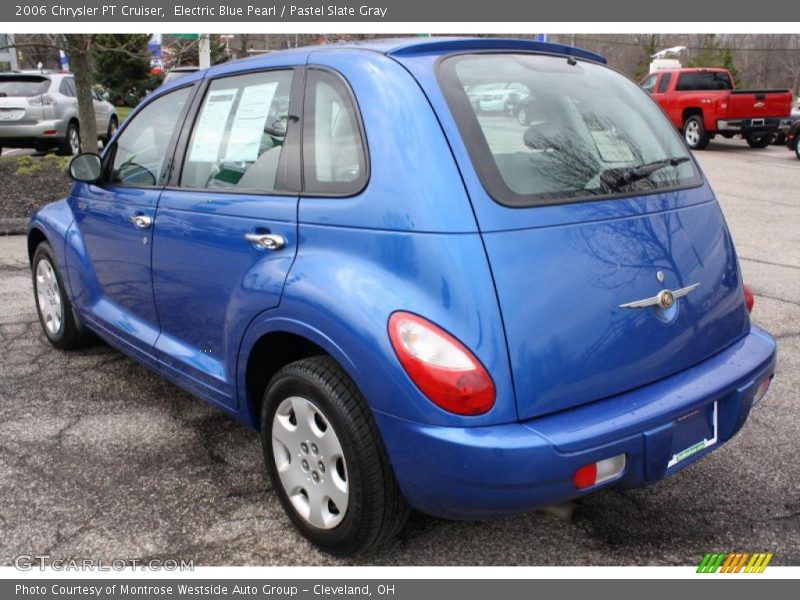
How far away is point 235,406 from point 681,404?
1.68 m

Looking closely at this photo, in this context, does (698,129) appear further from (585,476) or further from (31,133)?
(585,476)

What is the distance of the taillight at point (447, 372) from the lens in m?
2.13

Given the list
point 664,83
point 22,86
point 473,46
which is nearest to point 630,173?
point 473,46

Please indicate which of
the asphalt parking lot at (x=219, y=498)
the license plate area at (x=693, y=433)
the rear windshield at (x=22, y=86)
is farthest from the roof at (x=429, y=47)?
the rear windshield at (x=22, y=86)

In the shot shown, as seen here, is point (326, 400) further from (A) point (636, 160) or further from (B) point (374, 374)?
(A) point (636, 160)

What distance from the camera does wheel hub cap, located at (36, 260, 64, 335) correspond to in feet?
15.2

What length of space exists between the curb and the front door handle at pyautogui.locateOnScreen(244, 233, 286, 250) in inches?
271

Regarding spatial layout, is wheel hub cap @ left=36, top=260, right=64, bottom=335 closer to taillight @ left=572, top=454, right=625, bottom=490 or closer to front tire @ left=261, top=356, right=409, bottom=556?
front tire @ left=261, top=356, right=409, bottom=556

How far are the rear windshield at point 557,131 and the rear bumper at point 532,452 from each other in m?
0.69

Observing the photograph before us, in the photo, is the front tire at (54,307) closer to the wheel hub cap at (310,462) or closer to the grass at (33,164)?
the wheel hub cap at (310,462)

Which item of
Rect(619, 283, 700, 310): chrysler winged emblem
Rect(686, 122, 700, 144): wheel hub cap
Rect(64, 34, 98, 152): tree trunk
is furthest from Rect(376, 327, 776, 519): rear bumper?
Rect(686, 122, 700, 144): wheel hub cap

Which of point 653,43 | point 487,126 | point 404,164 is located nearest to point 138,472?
point 404,164

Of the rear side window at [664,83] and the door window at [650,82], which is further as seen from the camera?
the door window at [650,82]

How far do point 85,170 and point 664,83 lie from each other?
18.0m
